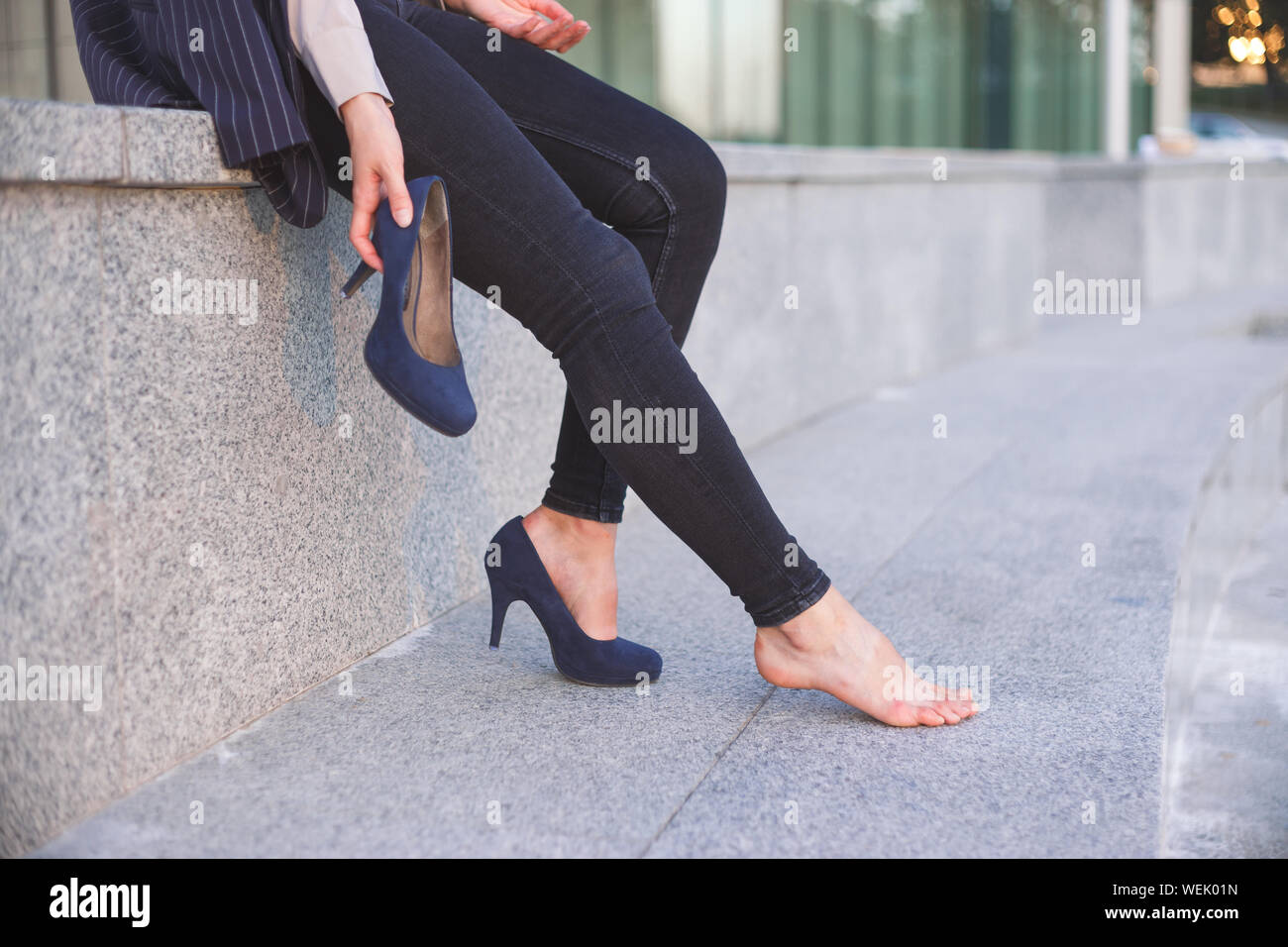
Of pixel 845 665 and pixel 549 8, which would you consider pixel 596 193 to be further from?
pixel 845 665

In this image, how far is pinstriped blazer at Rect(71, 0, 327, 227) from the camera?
1.85 meters

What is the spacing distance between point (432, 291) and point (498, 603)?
0.61m

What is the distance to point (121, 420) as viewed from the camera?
180cm

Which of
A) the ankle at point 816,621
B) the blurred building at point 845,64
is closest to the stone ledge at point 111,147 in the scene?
the ankle at point 816,621

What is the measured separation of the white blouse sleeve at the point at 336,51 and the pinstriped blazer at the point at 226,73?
0.06 m

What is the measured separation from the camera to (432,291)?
1919 mm

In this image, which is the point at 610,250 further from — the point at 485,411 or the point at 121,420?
the point at 485,411

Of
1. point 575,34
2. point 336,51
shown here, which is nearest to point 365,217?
point 336,51

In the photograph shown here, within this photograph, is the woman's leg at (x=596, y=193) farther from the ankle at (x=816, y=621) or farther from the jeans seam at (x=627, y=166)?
the ankle at (x=816, y=621)

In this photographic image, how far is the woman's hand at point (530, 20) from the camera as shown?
2.26 meters

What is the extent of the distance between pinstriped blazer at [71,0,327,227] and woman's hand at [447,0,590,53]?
1.51ft

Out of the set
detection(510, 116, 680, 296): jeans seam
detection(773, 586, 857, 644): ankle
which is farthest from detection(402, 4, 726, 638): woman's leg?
detection(773, 586, 857, 644): ankle

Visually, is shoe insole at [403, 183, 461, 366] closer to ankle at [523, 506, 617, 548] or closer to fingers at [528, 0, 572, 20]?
ankle at [523, 506, 617, 548]
